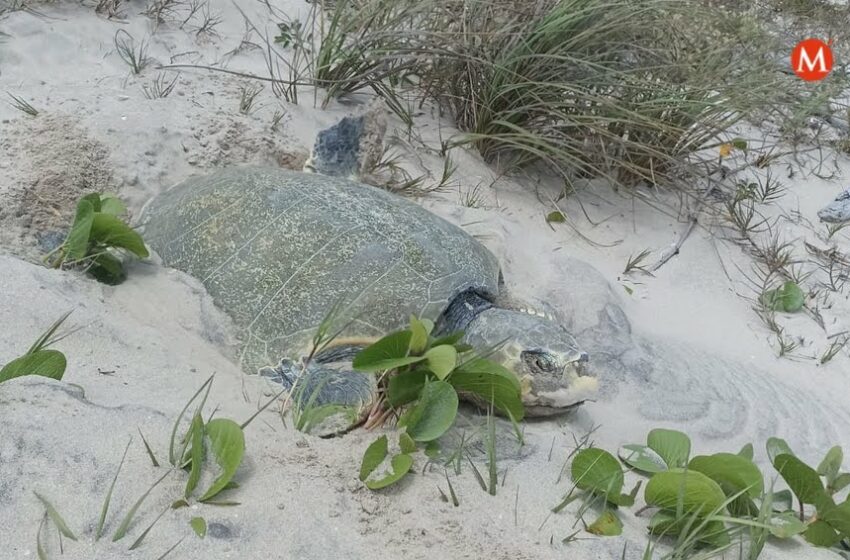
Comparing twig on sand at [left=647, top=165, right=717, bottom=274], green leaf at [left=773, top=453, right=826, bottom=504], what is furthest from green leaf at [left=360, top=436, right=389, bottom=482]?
twig on sand at [left=647, top=165, right=717, bottom=274]

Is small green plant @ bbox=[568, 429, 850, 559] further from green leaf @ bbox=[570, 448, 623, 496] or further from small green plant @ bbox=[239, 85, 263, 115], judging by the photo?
Result: small green plant @ bbox=[239, 85, 263, 115]

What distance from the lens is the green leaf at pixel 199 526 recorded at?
1.07 m

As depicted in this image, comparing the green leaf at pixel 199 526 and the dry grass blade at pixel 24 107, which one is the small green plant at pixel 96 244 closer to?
the dry grass blade at pixel 24 107

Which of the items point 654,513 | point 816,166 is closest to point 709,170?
point 816,166

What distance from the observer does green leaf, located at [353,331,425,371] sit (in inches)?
56.9

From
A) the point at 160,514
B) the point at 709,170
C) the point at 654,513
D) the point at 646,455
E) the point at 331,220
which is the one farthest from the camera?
the point at 709,170

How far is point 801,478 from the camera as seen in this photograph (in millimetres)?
1393

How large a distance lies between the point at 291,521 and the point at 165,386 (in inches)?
19.3

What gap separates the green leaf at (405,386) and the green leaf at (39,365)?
642 millimetres

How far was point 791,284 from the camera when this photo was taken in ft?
9.42

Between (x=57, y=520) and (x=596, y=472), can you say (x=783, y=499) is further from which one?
(x=57, y=520)

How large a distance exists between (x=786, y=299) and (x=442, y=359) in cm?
202

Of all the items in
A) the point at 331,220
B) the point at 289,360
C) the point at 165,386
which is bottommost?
the point at 289,360

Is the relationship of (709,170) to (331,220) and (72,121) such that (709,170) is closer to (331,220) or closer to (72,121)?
(331,220)
